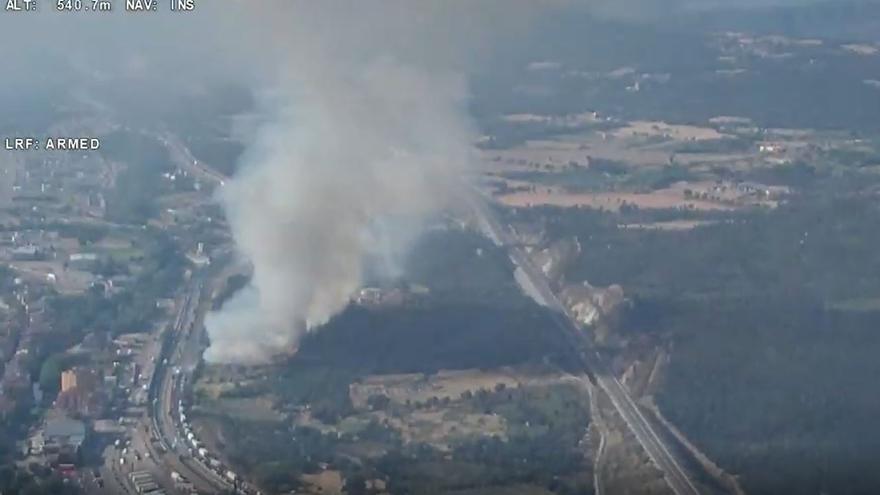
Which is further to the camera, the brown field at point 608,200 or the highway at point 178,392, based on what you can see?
the brown field at point 608,200

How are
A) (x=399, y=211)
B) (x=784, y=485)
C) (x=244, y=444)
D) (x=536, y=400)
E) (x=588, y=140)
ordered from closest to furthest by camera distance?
1. (x=784, y=485)
2. (x=244, y=444)
3. (x=536, y=400)
4. (x=399, y=211)
5. (x=588, y=140)

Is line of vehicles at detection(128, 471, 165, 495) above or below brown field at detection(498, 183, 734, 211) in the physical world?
below

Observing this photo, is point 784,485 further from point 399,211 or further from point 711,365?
point 399,211

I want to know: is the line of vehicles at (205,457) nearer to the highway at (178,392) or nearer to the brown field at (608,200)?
the highway at (178,392)

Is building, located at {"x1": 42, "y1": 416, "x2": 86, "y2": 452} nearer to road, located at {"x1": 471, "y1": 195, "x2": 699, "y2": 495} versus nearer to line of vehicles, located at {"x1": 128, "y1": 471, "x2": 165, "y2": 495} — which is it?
line of vehicles, located at {"x1": 128, "y1": 471, "x2": 165, "y2": 495}

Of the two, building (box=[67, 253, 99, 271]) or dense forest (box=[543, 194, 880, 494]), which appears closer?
dense forest (box=[543, 194, 880, 494])

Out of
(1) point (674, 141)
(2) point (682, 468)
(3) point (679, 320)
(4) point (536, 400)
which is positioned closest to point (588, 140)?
(1) point (674, 141)

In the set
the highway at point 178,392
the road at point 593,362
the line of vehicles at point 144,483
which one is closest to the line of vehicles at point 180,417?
the highway at point 178,392

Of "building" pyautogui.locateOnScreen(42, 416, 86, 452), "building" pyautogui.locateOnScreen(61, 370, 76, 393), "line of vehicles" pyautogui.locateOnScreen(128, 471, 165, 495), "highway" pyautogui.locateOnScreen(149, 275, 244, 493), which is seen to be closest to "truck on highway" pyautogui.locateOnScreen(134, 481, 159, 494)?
"line of vehicles" pyautogui.locateOnScreen(128, 471, 165, 495)
